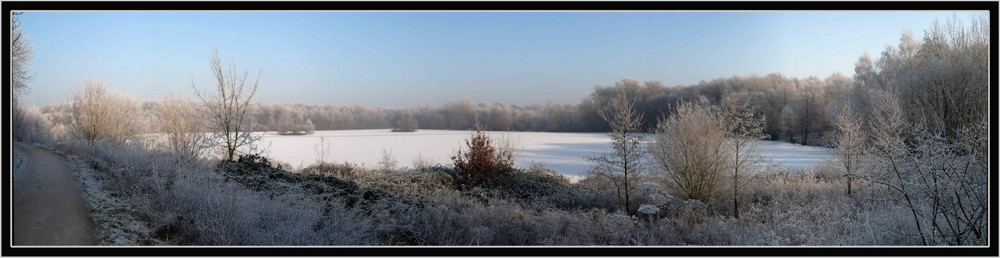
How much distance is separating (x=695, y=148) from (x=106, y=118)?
19.3 meters

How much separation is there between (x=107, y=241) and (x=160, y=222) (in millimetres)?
654

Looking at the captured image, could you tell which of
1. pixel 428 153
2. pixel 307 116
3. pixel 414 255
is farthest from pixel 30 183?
pixel 428 153

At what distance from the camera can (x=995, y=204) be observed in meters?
4.25

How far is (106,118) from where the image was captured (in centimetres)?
1731

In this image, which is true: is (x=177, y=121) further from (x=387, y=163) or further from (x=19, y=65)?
(x=19, y=65)

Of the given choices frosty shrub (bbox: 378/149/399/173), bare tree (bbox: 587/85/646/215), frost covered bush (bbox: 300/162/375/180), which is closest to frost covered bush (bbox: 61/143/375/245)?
bare tree (bbox: 587/85/646/215)

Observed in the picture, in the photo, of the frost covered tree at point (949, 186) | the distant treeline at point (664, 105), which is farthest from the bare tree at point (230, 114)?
the frost covered tree at point (949, 186)

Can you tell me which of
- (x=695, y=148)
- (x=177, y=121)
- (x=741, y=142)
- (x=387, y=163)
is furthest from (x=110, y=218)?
(x=177, y=121)

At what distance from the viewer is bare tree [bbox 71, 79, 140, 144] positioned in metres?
16.5

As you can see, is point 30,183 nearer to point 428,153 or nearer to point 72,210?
point 72,210

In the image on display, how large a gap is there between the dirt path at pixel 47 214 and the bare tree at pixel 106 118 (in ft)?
42.8

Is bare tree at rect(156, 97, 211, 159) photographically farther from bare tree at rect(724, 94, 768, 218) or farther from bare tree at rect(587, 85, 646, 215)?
bare tree at rect(724, 94, 768, 218)

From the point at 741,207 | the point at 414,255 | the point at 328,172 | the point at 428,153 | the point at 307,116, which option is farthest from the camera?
the point at 428,153

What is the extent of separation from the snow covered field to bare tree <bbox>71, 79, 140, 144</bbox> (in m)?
5.03
